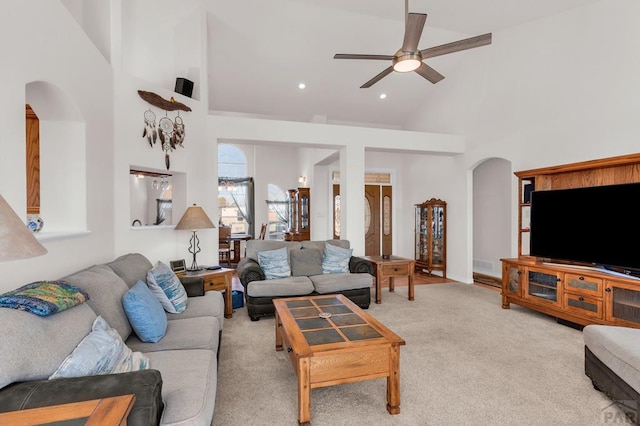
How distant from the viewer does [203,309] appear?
2857 mm

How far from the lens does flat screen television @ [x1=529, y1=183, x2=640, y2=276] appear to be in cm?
317

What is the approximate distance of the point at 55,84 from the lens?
238cm

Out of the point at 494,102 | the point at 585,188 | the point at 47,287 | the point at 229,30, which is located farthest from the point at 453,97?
the point at 47,287

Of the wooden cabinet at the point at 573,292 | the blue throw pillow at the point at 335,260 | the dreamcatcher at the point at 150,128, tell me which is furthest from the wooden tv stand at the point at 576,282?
the dreamcatcher at the point at 150,128

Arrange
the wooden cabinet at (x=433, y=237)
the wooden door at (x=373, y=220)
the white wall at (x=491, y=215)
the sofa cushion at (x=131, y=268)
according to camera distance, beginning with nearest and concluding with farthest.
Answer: the sofa cushion at (x=131, y=268)
the white wall at (x=491, y=215)
the wooden cabinet at (x=433, y=237)
the wooden door at (x=373, y=220)

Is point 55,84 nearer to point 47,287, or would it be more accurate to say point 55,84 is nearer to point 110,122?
point 110,122

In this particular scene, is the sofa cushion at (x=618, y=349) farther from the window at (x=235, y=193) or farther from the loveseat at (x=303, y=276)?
the window at (x=235, y=193)

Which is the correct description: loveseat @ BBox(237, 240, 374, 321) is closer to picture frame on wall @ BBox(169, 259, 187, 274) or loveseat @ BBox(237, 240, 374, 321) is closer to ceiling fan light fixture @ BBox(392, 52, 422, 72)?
picture frame on wall @ BBox(169, 259, 187, 274)

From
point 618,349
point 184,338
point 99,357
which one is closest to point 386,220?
point 618,349

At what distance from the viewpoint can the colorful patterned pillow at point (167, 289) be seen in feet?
8.75

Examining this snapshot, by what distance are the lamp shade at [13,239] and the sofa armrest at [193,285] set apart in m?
2.29

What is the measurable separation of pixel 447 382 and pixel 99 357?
2.28 m

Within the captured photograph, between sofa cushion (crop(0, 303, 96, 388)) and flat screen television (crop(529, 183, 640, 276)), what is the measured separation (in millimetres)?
4462

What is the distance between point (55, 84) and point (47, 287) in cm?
160
